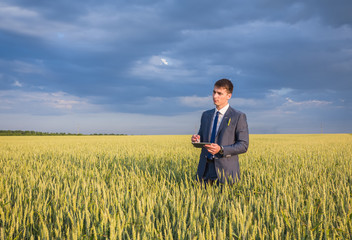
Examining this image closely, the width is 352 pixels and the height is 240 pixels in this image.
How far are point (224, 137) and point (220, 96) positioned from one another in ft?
2.02

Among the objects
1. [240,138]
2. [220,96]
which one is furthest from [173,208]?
[220,96]

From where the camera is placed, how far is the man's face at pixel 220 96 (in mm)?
3477

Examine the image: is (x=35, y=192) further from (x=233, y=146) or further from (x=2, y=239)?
(x=233, y=146)

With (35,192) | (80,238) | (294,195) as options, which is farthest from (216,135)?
(35,192)

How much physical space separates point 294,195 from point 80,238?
3195mm

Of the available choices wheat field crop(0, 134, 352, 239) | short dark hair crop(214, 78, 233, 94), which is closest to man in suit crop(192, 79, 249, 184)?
short dark hair crop(214, 78, 233, 94)

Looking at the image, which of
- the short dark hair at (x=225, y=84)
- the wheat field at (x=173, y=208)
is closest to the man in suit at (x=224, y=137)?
the short dark hair at (x=225, y=84)

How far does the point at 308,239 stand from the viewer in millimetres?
2373

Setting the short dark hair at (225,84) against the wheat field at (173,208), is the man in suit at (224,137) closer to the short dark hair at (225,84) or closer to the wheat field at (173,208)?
the short dark hair at (225,84)

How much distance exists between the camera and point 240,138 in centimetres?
365

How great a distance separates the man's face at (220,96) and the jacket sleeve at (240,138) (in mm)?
349

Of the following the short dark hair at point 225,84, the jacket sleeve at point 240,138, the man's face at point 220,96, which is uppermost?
the short dark hair at point 225,84

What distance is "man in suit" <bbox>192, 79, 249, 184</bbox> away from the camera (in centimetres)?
351

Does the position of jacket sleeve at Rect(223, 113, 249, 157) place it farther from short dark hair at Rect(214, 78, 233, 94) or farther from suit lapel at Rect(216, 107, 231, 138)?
short dark hair at Rect(214, 78, 233, 94)
